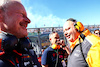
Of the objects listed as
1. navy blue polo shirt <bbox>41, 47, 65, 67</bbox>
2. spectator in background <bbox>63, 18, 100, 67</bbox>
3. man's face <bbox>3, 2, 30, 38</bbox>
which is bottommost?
navy blue polo shirt <bbox>41, 47, 65, 67</bbox>

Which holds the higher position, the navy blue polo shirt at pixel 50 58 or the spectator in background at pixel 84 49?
the spectator in background at pixel 84 49

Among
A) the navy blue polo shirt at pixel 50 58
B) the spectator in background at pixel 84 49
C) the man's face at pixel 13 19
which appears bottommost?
the navy blue polo shirt at pixel 50 58

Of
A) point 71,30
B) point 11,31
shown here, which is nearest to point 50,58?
point 71,30

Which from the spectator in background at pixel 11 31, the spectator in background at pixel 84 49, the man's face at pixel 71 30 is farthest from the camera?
the man's face at pixel 71 30

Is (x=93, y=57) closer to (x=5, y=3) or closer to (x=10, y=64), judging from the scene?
(x=10, y=64)

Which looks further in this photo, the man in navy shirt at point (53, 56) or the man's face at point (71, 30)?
the man in navy shirt at point (53, 56)

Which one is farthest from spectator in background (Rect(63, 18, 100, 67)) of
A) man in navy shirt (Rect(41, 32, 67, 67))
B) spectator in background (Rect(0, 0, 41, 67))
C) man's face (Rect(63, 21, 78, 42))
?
spectator in background (Rect(0, 0, 41, 67))

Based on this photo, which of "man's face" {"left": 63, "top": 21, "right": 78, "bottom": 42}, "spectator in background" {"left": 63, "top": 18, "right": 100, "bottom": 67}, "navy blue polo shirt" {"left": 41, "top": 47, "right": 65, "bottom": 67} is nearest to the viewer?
"spectator in background" {"left": 63, "top": 18, "right": 100, "bottom": 67}

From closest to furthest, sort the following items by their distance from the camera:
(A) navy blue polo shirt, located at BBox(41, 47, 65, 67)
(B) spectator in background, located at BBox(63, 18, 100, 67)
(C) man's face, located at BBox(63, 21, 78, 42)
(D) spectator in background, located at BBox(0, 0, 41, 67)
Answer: (D) spectator in background, located at BBox(0, 0, 41, 67) → (B) spectator in background, located at BBox(63, 18, 100, 67) → (C) man's face, located at BBox(63, 21, 78, 42) → (A) navy blue polo shirt, located at BBox(41, 47, 65, 67)

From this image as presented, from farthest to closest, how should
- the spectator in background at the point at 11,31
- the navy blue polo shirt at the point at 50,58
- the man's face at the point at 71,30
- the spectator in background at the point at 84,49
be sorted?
the navy blue polo shirt at the point at 50,58
the man's face at the point at 71,30
the spectator in background at the point at 84,49
the spectator in background at the point at 11,31

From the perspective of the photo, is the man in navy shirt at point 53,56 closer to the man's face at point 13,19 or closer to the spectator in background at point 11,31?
the spectator in background at point 11,31

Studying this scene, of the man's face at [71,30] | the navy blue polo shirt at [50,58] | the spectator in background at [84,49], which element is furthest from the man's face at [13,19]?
the navy blue polo shirt at [50,58]

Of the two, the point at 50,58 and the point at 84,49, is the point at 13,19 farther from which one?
the point at 50,58

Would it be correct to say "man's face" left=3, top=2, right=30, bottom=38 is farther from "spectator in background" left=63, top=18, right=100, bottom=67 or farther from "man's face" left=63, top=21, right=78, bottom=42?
"man's face" left=63, top=21, right=78, bottom=42
